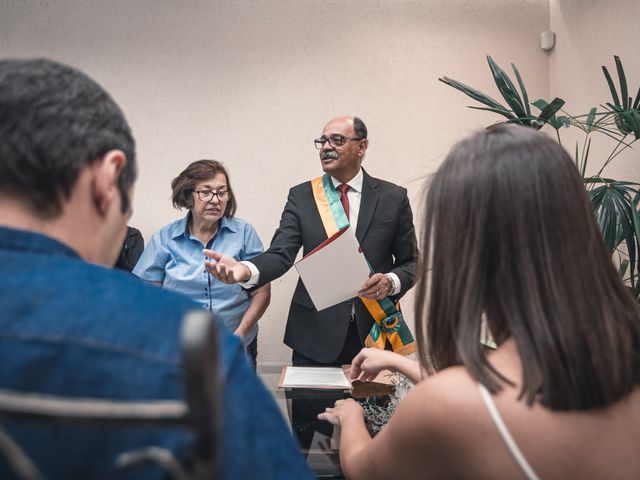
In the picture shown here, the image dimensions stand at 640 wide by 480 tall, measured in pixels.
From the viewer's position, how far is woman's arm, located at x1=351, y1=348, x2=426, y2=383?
4.74 feet

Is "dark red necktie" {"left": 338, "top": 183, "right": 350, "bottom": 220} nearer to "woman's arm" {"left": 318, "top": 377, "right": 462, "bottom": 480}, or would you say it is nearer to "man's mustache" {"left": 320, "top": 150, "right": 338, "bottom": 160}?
"man's mustache" {"left": 320, "top": 150, "right": 338, "bottom": 160}

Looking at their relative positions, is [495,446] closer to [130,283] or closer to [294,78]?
[130,283]

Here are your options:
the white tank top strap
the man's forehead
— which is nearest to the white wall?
the man's forehead

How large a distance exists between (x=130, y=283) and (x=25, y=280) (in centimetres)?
10

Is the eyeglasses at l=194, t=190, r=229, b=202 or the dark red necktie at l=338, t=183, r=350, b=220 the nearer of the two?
the eyeglasses at l=194, t=190, r=229, b=202

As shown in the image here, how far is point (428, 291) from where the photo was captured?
106 cm

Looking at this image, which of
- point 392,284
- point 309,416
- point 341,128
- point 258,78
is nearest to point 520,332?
point 309,416

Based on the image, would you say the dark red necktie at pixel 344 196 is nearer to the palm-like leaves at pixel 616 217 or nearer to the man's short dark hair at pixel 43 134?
the palm-like leaves at pixel 616 217

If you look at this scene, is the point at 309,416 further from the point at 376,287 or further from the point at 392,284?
the point at 392,284

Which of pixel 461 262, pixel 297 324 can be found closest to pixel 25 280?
pixel 461 262

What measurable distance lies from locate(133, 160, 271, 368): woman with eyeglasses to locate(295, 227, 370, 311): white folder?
0.61 m

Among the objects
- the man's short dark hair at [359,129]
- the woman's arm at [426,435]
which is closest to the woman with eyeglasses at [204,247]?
the man's short dark hair at [359,129]

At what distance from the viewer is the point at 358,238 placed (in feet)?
10.5

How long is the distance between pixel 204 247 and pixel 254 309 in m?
0.42
